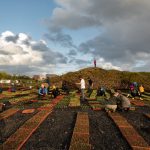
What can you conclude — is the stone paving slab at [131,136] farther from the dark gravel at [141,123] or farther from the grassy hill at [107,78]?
the grassy hill at [107,78]

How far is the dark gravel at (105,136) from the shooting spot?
6.69 metres

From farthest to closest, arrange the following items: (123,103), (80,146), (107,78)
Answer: (107,78), (123,103), (80,146)

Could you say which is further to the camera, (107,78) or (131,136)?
(107,78)

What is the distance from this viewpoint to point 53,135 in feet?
25.6

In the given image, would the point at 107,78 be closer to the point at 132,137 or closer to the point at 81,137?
the point at 132,137

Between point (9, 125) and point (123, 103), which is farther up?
point (123, 103)

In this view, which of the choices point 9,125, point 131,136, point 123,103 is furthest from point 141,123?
point 9,125

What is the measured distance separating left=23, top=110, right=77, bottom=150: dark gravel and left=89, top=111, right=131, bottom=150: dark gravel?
801 mm

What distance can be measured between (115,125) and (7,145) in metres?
4.18

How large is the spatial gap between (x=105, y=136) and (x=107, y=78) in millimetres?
29390

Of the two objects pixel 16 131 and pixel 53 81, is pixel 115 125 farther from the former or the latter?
pixel 53 81

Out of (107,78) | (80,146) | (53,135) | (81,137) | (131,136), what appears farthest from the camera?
(107,78)

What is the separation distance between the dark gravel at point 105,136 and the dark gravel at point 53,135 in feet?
2.63

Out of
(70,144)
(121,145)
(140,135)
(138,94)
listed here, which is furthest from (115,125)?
(138,94)
